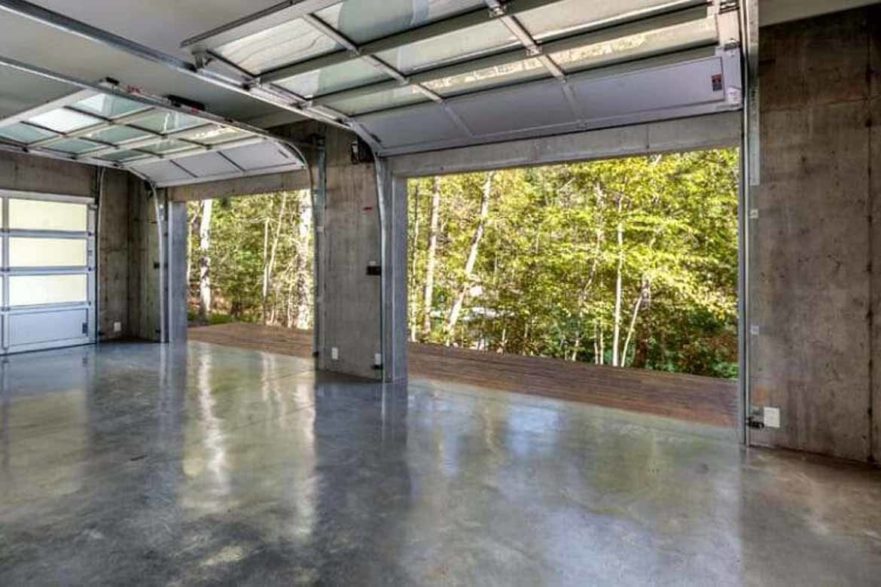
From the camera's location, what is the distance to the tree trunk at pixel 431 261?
10875mm

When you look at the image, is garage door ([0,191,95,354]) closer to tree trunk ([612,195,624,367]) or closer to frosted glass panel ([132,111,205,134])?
frosted glass panel ([132,111,205,134])

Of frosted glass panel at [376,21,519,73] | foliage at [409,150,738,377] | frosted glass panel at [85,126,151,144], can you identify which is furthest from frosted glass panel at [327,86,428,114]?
foliage at [409,150,738,377]

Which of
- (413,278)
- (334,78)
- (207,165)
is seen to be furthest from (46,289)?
(334,78)

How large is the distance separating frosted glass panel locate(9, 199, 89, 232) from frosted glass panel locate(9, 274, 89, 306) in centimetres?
75

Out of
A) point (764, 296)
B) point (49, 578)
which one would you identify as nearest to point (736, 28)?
point (764, 296)

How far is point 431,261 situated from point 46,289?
6615mm

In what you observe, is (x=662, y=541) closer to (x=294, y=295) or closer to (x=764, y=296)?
(x=764, y=296)

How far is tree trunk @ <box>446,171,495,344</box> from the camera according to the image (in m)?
10.5

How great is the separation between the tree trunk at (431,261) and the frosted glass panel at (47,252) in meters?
6.10

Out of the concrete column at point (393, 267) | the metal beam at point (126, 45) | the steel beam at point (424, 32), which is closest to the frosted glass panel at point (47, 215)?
→ the metal beam at point (126, 45)

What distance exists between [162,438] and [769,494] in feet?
13.4

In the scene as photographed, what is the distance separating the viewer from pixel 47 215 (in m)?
7.85

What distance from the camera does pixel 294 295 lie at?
1353 centimetres

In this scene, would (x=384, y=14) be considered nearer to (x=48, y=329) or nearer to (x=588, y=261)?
(x=588, y=261)
